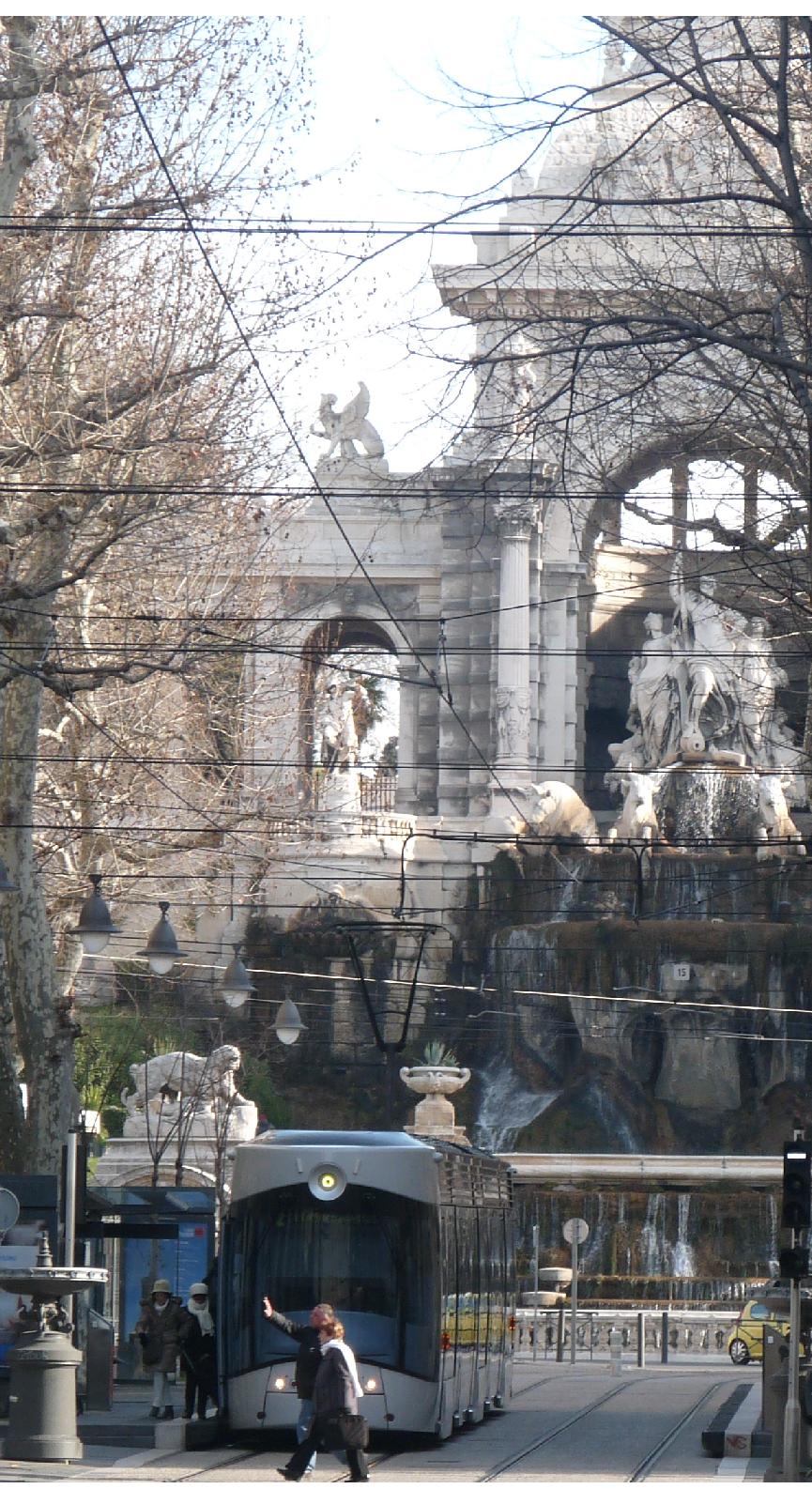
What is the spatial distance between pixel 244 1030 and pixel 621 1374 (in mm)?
21490

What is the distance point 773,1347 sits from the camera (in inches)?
846

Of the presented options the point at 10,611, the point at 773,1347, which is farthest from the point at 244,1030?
the point at 773,1347

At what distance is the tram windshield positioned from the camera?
67.8ft

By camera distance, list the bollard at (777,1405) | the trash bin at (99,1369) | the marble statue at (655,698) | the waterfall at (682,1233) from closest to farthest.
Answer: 1. the bollard at (777,1405)
2. the trash bin at (99,1369)
3. the waterfall at (682,1233)
4. the marble statue at (655,698)

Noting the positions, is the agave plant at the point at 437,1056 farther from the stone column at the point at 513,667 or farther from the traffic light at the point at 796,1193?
the traffic light at the point at 796,1193

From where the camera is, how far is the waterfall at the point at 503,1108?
51.5 m

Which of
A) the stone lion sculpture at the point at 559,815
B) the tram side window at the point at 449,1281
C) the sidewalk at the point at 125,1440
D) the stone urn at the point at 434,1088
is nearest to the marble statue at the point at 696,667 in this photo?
the stone lion sculpture at the point at 559,815

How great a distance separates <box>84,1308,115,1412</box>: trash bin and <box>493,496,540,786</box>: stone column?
123ft

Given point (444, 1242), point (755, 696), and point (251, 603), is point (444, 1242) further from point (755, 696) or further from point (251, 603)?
point (755, 696)

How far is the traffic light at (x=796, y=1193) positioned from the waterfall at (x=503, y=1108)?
30381 millimetres

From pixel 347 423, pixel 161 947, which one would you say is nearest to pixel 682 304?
pixel 161 947

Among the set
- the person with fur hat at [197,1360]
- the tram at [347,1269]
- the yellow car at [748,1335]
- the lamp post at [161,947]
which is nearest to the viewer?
the tram at [347,1269]

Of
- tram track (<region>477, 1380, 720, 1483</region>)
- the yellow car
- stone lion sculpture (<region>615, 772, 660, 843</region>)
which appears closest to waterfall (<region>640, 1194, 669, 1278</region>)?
the yellow car

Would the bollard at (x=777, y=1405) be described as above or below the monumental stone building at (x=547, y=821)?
below
